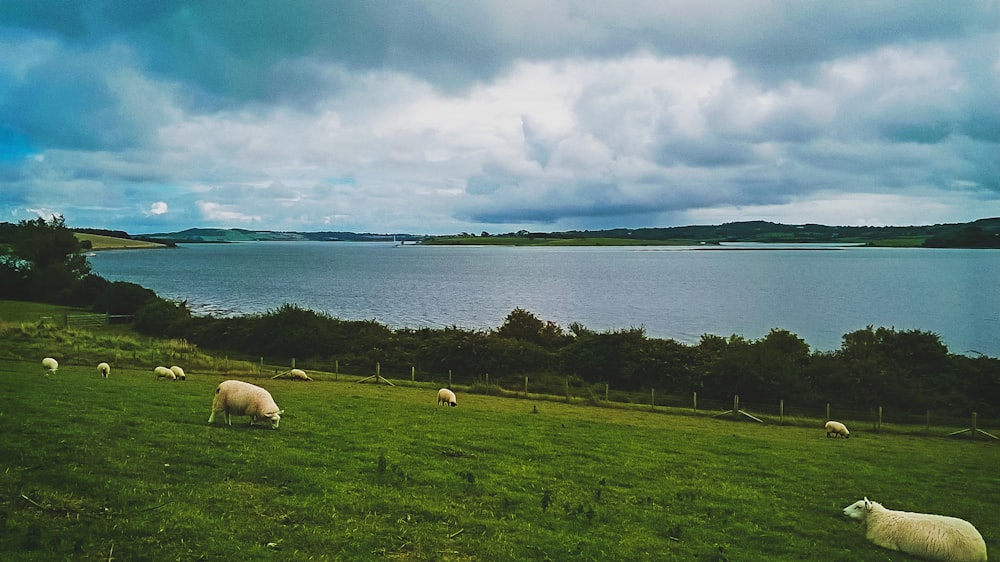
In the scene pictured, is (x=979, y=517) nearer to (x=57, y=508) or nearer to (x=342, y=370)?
(x=57, y=508)

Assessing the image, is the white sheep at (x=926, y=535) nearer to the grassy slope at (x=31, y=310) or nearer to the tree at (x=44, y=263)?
the grassy slope at (x=31, y=310)

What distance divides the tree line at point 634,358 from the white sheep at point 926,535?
103ft

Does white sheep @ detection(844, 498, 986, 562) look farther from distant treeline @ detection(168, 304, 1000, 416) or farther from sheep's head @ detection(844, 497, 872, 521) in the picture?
distant treeline @ detection(168, 304, 1000, 416)

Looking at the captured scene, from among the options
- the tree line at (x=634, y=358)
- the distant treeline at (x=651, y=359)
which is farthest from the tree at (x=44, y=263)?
the distant treeline at (x=651, y=359)

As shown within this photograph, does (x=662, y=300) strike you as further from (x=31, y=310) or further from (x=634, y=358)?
(x=31, y=310)

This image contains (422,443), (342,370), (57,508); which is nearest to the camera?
(57,508)

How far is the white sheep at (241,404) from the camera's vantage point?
54.6 ft

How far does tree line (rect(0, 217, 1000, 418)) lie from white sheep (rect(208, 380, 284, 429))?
2775 cm

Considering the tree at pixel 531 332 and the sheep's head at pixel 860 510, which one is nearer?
the sheep's head at pixel 860 510

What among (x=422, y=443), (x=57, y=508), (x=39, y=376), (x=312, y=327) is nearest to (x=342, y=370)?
(x=312, y=327)

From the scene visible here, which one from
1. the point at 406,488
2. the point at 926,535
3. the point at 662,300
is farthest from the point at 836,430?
the point at 662,300

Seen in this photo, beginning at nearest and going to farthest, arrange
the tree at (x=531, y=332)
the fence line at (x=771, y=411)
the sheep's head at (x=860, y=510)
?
the sheep's head at (x=860, y=510) < the fence line at (x=771, y=411) < the tree at (x=531, y=332)

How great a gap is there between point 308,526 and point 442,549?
2234 mm

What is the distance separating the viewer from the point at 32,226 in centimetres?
9712
